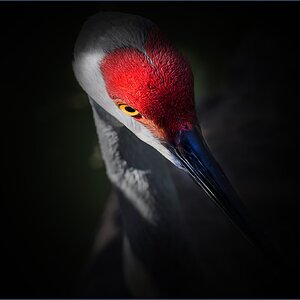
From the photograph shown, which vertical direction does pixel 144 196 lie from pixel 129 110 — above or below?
below

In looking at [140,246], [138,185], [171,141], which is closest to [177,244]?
[140,246]

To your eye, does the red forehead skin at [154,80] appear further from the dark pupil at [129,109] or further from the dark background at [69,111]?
the dark background at [69,111]

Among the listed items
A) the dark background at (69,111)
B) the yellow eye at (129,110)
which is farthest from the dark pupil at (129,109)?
the dark background at (69,111)

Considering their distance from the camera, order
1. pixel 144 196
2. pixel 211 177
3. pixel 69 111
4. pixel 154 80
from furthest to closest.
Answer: pixel 69 111
pixel 144 196
pixel 211 177
pixel 154 80

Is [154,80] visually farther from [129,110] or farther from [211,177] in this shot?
[211,177]

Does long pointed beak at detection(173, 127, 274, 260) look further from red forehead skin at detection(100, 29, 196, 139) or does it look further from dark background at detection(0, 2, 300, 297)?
dark background at detection(0, 2, 300, 297)

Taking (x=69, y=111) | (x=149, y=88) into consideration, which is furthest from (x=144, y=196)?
(x=69, y=111)

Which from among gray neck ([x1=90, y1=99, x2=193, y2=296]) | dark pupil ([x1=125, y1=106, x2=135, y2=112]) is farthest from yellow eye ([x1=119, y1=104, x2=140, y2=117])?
gray neck ([x1=90, y1=99, x2=193, y2=296])

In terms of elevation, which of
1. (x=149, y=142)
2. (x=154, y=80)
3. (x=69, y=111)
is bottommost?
(x=149, y=142)
